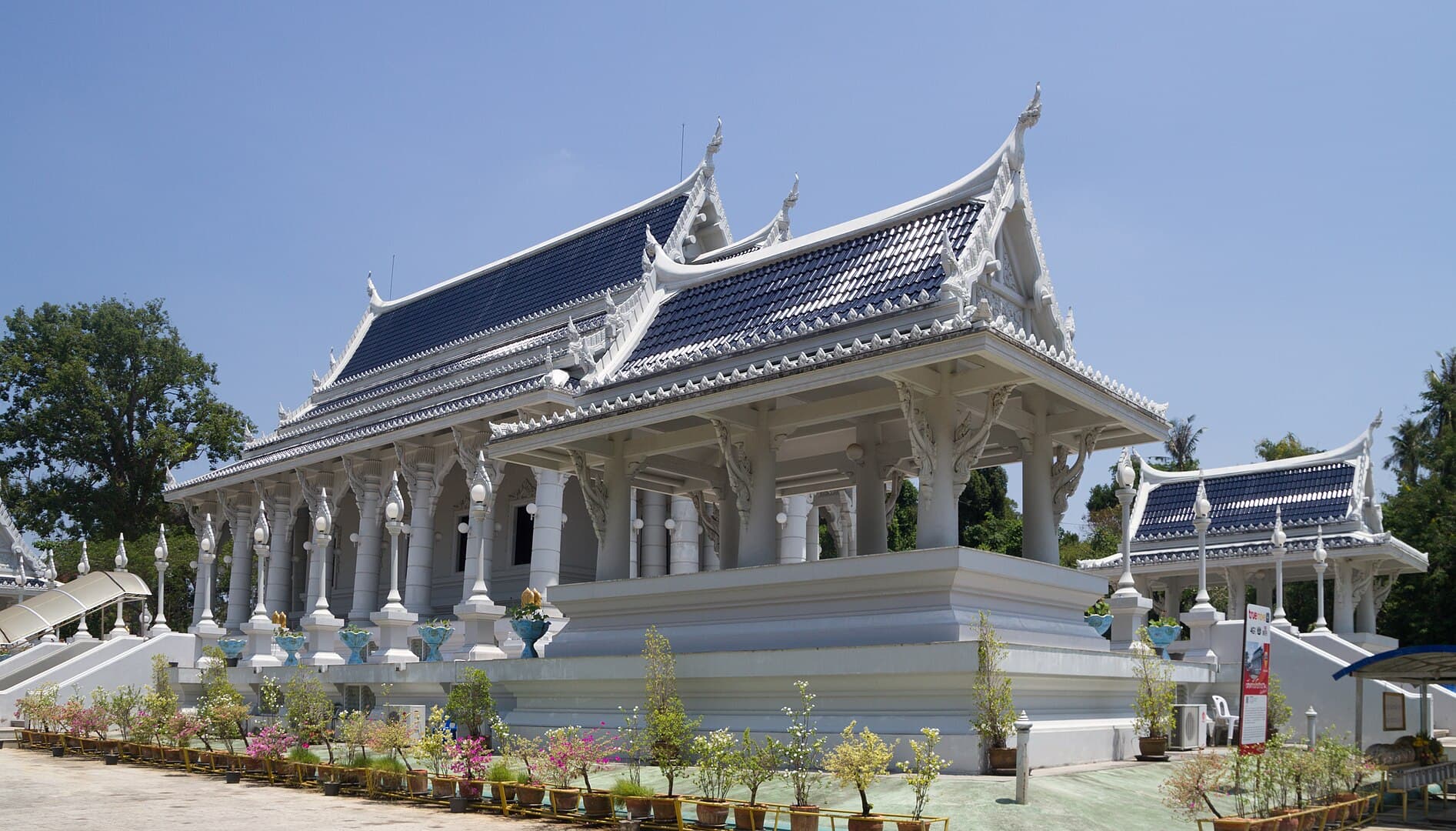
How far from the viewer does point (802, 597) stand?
16.5 metres

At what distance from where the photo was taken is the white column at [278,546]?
128 ft

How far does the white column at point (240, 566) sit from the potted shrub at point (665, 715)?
26550 millimetres

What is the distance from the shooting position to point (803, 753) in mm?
12727

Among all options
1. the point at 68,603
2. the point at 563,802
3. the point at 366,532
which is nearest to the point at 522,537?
the point at 366,532

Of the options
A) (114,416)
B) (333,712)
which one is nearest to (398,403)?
(333,712)

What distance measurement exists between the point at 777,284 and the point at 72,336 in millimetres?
50793

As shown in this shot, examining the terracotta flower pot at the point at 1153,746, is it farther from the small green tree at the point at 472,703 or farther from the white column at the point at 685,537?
the white column at the point at 685,537

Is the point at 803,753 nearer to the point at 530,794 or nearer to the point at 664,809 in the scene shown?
the point at 664,809

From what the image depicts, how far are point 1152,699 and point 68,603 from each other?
34.1m

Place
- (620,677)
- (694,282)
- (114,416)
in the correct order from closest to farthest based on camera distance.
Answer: (620,677) → (694,282) → (114,416)

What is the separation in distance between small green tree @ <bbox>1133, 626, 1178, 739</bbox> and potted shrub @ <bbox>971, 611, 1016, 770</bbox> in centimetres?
349

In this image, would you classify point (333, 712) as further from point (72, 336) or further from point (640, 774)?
point (72, 336)

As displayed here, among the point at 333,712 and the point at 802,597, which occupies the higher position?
the point at 802,597

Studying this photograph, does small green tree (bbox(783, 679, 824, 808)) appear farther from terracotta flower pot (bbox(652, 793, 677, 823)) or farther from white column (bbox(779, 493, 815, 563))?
white column (bbox(779, 493, 815, 563))
